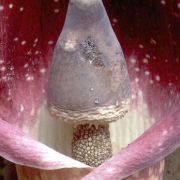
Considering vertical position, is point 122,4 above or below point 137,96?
above

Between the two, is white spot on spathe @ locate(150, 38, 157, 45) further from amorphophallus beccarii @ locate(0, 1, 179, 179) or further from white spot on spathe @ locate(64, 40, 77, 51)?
white spot on spathe @ locate(64, 40, 77, 51)

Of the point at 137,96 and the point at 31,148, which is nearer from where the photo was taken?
the point at 31,148

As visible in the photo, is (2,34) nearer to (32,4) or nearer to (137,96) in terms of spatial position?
(32,4)

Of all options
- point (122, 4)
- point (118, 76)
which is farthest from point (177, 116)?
point (122, 4)

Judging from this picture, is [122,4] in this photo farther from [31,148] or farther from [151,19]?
[31,148]

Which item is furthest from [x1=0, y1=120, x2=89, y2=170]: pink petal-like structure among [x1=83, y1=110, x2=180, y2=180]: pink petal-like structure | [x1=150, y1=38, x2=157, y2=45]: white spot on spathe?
[x1=150, y1=38, x2=157, y2=45]: white spot on spathe

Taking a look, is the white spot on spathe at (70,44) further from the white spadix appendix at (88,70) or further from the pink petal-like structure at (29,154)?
the pink petal-like structure at (29,154)

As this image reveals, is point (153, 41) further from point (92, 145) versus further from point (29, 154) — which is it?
point (29, 154)
